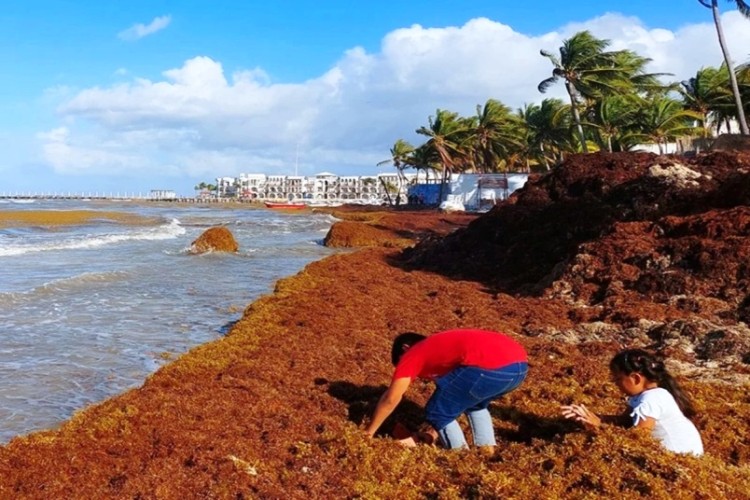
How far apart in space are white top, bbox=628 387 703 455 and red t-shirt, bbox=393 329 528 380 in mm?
950

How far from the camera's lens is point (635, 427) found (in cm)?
491

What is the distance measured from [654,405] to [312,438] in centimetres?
271

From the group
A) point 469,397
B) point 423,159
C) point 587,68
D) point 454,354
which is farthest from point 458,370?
point 423,159

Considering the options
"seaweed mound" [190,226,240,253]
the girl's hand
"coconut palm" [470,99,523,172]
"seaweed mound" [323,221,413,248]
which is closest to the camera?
the girl's hand

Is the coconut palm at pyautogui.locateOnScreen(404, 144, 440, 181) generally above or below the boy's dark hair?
above

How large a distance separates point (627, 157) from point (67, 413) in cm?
1742

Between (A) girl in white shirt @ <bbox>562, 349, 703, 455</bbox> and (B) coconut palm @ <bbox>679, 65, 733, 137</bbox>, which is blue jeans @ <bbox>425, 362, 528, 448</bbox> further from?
(B) coconut palm @ <bbox>679, 65, 733, 137</bbox>

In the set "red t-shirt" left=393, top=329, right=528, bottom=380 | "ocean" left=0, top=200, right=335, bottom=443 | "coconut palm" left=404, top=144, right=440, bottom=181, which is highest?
"coconut palm" left=404, top=144, right=440, bottom=181

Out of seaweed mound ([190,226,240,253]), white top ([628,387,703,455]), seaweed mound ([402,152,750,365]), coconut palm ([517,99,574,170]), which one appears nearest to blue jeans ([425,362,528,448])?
white top ([628,387,703,455])

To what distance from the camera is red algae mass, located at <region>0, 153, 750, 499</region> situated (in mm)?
4668

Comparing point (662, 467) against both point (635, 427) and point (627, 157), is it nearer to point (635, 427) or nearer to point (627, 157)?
point (635, 427)

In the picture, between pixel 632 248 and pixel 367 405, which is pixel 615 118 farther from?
pixel 367 405

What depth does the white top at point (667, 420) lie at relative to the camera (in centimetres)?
490

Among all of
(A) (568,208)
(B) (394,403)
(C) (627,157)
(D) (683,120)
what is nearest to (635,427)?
(B) (394,403)
